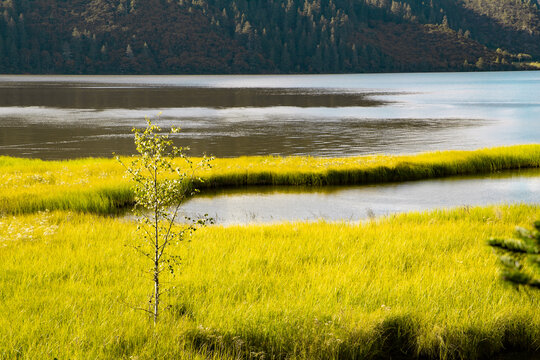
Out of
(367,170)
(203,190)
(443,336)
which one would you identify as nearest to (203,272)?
(443,336)

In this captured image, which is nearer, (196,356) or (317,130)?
(196,356)

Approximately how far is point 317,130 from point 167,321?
6302 centimetres

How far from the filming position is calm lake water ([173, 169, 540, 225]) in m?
25.4

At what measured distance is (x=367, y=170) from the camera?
34500 millimetres

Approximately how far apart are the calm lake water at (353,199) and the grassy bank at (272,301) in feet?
29.8

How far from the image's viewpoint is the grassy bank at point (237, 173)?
2539 centimetres

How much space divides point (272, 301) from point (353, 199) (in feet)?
60.6

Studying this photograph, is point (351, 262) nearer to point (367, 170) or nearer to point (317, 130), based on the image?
point (367, 170)

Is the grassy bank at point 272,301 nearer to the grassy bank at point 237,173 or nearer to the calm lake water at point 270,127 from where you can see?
the grassy bank at point 237,173

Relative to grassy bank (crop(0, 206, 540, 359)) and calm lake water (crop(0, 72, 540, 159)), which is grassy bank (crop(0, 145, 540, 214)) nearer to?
grassy bank (crop(0, 206, 540, 359))

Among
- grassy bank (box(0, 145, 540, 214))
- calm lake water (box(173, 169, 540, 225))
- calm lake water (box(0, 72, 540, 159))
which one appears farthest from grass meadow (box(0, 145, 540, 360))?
calm lake water (box(0, 72, 540, 159))

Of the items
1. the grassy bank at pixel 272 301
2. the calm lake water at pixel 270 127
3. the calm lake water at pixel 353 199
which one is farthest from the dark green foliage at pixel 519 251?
the calm lake water at pixel 270 127

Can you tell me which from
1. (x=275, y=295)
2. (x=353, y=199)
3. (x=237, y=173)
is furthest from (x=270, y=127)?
(x=275, y=295)

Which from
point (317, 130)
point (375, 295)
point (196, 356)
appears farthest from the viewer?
point (317, 130)
